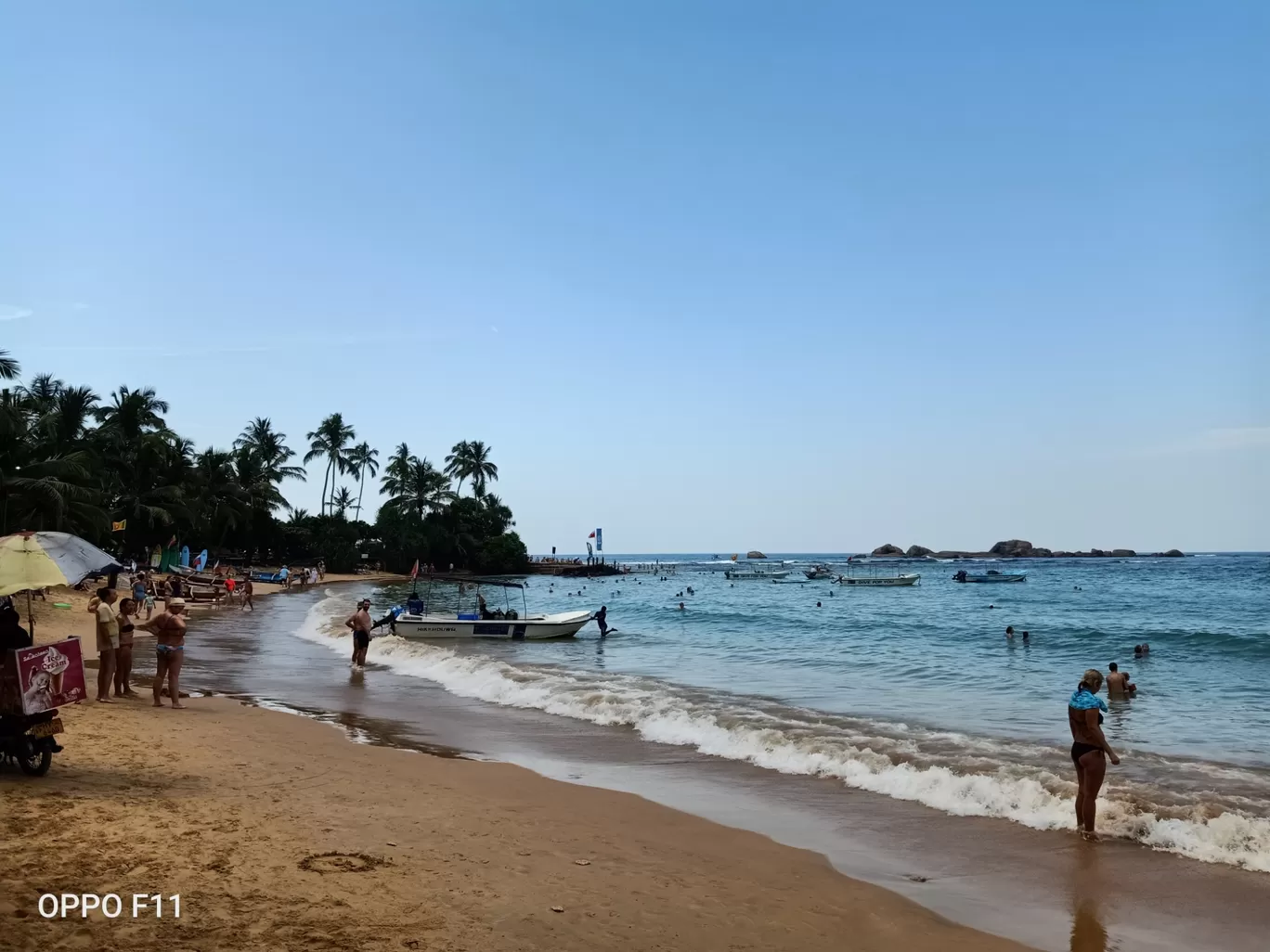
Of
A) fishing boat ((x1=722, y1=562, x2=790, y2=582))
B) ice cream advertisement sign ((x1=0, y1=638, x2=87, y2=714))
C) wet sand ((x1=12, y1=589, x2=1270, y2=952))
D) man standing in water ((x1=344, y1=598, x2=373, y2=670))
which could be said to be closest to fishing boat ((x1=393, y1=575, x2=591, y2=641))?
man standing in water ((x1=344, y1=598, x2=373, y2=670))

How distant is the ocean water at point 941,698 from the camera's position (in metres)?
9.87

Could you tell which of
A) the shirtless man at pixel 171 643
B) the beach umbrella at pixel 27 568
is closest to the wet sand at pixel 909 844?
the shirtless man at pixel 171 643

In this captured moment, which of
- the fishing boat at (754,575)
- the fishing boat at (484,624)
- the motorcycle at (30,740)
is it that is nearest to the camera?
the motorcycle at (30,740)

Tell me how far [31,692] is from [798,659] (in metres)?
21.0

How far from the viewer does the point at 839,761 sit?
1163 centimetres

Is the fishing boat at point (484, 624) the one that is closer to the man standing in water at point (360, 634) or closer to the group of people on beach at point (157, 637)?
the man standing in water at point (360, 634)

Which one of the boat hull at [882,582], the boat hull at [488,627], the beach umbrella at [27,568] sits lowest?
the boat hull at [882,582]

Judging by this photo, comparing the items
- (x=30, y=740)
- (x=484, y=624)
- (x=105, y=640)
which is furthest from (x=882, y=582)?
(x=30, y=740)

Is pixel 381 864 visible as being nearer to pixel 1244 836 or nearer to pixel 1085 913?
pixel 1085 913

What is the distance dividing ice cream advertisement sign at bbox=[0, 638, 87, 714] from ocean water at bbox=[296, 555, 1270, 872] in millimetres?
8342

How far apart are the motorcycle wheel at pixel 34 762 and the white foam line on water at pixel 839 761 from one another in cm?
833

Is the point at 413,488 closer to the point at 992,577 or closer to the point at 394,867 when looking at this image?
the point at 992,577

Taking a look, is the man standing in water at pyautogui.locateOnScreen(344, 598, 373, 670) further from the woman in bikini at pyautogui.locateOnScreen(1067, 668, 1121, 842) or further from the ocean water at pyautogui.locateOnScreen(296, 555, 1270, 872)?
the woman in bikini at pyautogui.locateOnScreen(1067, 668, 1121, 842)

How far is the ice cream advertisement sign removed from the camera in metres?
7.62
